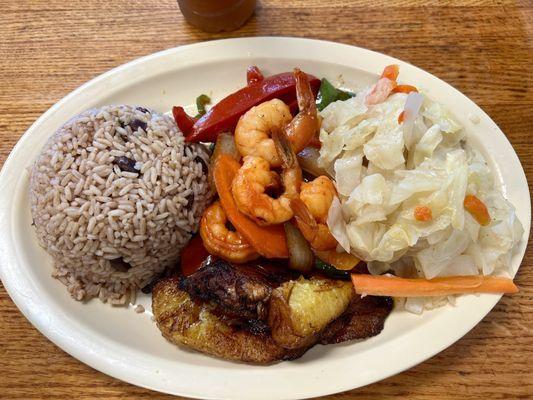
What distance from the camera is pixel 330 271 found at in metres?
2.18

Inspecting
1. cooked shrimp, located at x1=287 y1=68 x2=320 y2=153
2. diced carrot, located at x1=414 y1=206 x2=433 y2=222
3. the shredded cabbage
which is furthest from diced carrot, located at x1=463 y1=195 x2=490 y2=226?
cooked shrimp, located at x1=287 y1=68 x2=320 y2=153

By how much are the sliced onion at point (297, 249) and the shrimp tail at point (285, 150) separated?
0.24 meters

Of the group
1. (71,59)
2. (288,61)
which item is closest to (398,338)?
(288,61)

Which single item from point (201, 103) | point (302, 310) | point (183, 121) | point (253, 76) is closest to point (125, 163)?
point (183, 121)

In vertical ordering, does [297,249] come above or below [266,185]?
below

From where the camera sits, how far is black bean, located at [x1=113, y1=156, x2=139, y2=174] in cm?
219

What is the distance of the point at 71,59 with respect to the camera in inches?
120

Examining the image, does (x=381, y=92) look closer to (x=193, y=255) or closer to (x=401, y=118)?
(x=401, y=118)

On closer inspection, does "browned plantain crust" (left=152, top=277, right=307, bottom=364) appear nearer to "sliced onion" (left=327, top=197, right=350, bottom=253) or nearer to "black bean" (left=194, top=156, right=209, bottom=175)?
"sliced onion" (left=327, top=197, right=350, bottom=253)

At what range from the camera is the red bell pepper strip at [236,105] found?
7.87ft

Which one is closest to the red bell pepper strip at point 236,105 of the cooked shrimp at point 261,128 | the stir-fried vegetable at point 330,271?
the cooked shrimp at point 261,128

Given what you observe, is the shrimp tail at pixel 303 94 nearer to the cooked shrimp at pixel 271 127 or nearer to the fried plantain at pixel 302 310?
the cooked shrimp at pixel 271 127

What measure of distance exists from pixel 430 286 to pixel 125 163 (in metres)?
1.33

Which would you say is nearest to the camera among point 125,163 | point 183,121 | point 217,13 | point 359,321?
point 359,321
